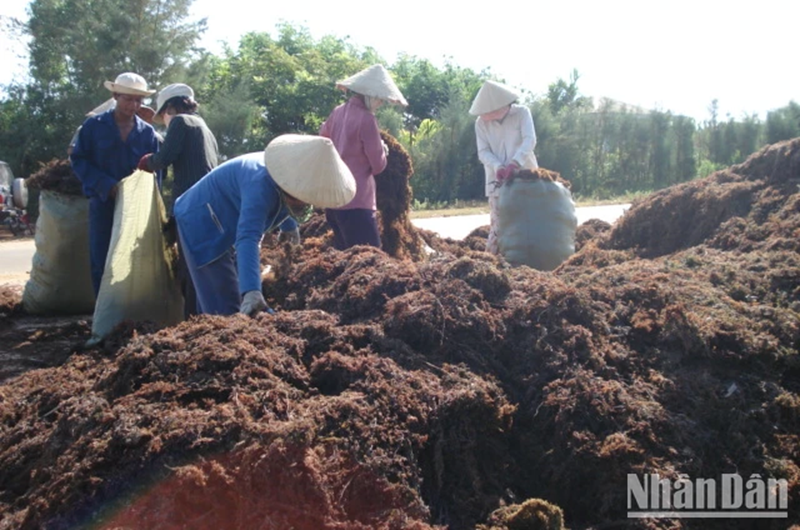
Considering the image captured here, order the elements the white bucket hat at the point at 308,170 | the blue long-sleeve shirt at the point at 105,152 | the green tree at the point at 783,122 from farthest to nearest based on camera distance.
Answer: the green tree at the point at 783,122 → the blue long-sleeve shirt at the point at 105,152 → the white bucket hat at the point at 308,170

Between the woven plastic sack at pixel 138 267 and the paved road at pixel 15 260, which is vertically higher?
the woven plastic sack at pixel 138 267

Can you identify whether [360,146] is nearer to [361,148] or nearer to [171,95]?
[361,148]

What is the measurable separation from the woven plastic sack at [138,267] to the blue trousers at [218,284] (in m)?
0.62

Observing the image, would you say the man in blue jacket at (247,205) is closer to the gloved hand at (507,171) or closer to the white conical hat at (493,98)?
the gloved hand at (507,171)

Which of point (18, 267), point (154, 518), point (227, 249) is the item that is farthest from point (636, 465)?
point (18, 267)

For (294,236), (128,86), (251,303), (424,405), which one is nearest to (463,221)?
(128,86)

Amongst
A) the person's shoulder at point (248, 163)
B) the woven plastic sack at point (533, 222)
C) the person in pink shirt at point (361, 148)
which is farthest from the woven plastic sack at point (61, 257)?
the woven plastic sack at point (533, 222)

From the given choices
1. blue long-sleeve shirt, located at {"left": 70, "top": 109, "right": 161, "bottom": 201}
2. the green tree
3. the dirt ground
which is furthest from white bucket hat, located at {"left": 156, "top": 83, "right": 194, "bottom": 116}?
the green tree

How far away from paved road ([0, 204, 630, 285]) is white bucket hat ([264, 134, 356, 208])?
4189 millimetres

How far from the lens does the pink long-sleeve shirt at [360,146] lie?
4875mm

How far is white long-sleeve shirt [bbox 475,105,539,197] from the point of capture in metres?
6.10

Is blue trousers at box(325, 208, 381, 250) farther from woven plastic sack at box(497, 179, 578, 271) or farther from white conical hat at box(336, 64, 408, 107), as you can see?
woven plastic sack at box(497, 179, 578, 271)

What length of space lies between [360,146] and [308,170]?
1.71 metres

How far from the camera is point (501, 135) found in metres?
6.27
